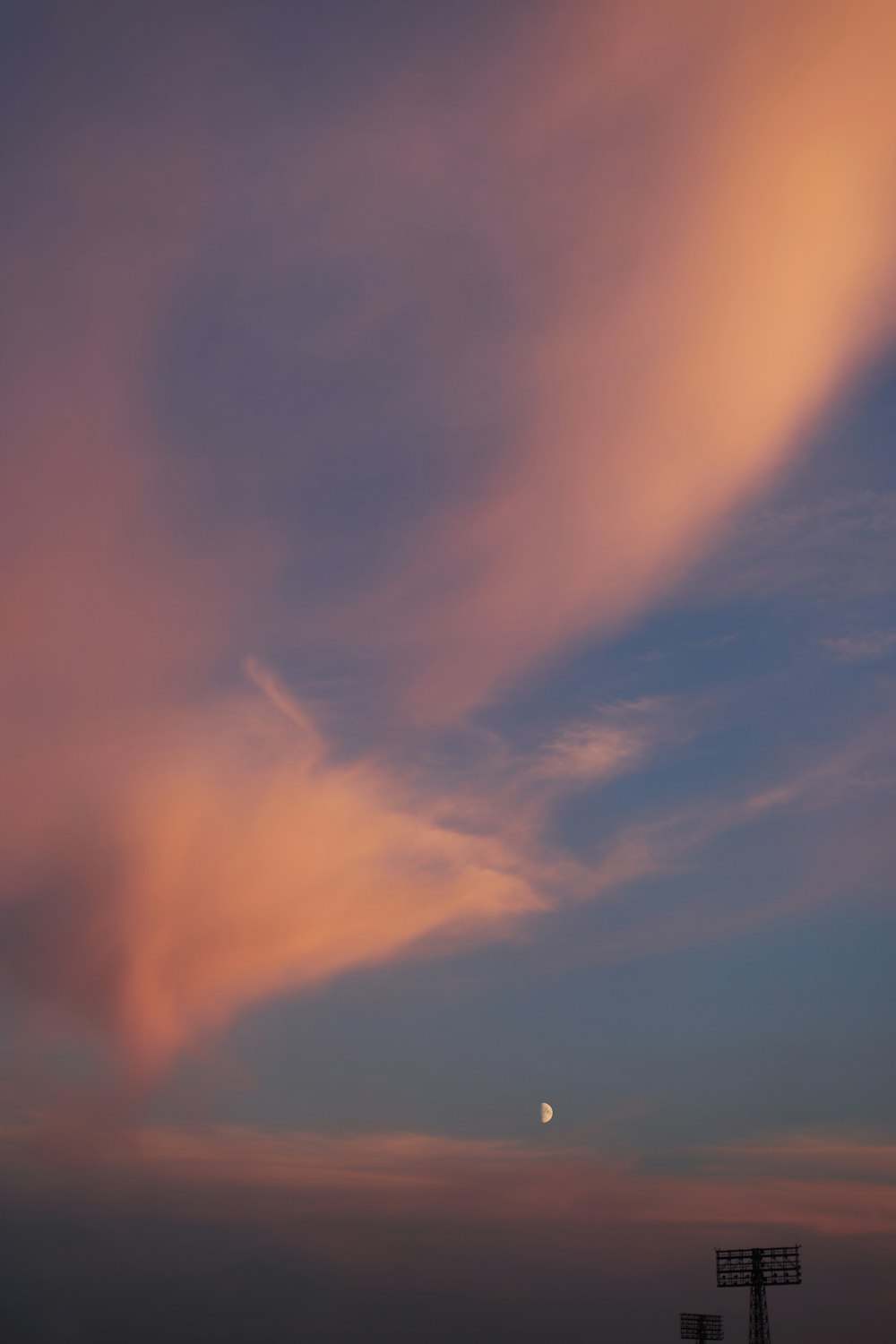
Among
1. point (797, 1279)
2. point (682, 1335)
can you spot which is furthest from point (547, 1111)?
point (797, 1279)

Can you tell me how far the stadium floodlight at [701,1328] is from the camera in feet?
410

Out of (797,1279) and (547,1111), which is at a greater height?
(547,1111)

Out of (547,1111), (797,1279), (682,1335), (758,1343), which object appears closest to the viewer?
(758,1343)

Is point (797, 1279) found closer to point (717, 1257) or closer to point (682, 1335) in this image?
point (717, 1257)

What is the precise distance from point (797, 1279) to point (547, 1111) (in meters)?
39.5

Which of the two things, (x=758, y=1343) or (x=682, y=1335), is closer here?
(x=758, y=1343)

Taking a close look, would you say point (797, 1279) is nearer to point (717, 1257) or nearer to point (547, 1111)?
point (717, 1257)

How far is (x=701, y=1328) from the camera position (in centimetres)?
12562

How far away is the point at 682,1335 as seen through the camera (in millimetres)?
125125

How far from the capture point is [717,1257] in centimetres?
11106

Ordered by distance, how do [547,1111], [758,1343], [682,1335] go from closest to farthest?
[758,1343] < [682,1335] < [547,1111]

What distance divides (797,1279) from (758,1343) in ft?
28.2

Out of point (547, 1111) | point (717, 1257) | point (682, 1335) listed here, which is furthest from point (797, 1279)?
point (547, 1111)

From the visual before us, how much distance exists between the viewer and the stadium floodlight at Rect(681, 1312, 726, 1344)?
125000mm
